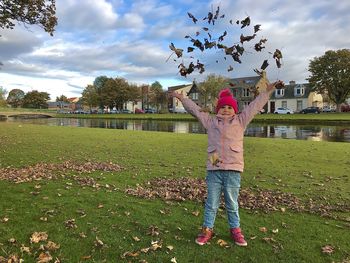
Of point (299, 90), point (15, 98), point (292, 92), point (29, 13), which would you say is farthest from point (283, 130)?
point (15, 98)

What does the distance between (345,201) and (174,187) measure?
4052 millimetres

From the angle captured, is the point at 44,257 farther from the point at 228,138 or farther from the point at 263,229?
the point at 263,229

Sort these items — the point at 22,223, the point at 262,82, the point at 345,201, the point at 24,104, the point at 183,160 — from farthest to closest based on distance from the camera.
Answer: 1. the point at 24,104
2. the point at 183,160
3. the point at 345,201
4. the point at 22,223
5. the point at 262,82

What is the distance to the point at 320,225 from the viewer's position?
670 centimetres

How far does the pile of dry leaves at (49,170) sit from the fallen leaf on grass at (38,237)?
12.5 ft

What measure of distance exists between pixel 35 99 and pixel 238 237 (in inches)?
6803

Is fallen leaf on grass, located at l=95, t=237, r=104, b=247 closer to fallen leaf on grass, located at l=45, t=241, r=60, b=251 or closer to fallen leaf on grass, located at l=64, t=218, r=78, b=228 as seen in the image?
fallen leaf on grass, located at l=45, t=241, r=60, b=251

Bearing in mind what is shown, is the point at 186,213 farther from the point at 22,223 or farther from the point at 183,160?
the point at 183,160

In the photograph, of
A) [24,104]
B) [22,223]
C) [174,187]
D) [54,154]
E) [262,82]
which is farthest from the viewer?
[24,104]

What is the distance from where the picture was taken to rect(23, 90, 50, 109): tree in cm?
16538

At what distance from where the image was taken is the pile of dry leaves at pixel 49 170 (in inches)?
396

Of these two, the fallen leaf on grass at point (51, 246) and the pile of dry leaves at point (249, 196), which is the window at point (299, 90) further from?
the fallen leaf on grass at point (51, 246)

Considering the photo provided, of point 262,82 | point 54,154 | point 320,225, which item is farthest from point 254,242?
point 54,154

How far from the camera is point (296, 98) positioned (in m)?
88.8
